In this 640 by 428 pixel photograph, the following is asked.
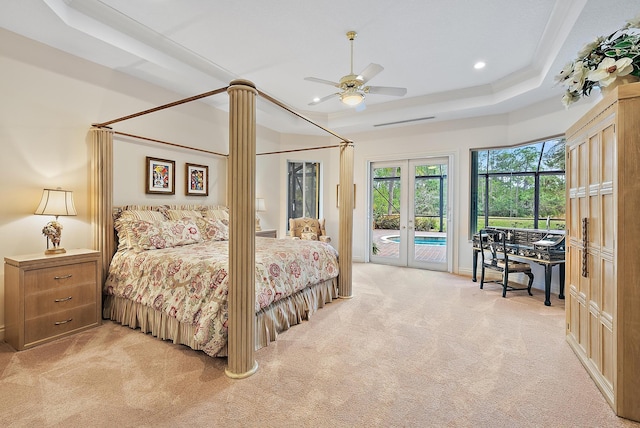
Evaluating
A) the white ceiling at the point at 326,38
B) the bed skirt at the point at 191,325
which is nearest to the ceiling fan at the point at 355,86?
the white ceiling at the point at 326,38

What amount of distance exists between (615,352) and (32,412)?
359cm

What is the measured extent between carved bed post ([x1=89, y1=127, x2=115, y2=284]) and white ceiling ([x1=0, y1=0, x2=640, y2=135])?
94cm

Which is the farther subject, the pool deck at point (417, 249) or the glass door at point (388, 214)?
the glass door at point (388, 214)

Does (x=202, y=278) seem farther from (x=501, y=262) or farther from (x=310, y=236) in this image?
(x=501, y=262)

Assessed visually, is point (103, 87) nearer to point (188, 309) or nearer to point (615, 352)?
point (188, 309)

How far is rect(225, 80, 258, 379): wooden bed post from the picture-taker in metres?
2.23

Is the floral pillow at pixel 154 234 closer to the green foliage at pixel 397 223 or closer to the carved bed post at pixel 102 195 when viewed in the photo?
the carved bed post at pixel 102 195

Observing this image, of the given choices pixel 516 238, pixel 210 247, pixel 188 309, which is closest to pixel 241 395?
pixel 188 309

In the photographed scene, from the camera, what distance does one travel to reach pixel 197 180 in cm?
471

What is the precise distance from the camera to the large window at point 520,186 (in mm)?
4719

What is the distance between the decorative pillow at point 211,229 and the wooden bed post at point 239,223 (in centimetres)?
202

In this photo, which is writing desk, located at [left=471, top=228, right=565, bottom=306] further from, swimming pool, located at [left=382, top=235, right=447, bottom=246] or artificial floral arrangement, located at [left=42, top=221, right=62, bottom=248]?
artificial floral arrangement, located at [left=42, top=221, right=62, bottom=248]

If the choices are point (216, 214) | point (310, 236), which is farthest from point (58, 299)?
point (310, 236)

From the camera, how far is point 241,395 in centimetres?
202
